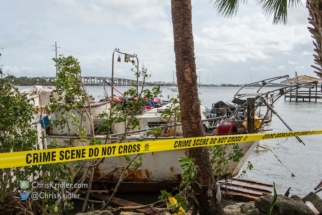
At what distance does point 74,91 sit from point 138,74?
1.47 meters

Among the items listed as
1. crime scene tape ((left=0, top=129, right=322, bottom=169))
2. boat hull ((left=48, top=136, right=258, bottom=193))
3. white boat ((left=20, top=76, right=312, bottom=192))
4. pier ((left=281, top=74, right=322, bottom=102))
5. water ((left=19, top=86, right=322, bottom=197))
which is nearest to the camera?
crime scene tape ((left=0, top=129, right=322, bottom=169))

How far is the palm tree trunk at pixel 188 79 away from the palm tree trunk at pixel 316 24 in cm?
234

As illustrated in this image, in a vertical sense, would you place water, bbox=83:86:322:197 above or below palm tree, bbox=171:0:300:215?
below

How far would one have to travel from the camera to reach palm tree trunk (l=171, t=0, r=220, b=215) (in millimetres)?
5609

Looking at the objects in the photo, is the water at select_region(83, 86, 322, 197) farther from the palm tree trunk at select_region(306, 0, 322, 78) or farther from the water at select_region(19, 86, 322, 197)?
the palm tree trunk at select_region(306, 0, 322, 78)

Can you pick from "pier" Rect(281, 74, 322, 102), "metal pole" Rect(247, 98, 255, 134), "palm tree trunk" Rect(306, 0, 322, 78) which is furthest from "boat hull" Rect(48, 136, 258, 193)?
"palm tree trunk" Rect(306, 0, 322, 78)

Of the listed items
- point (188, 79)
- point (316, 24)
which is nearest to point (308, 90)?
point (316, 24)

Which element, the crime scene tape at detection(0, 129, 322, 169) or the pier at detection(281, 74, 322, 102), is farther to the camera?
the pier at detection(281, 74, 322, 102)

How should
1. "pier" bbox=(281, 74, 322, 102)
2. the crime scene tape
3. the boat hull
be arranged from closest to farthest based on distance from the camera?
the crime scene tape → "pier" bbox=(281, 74, 322, 102) → the boat hull

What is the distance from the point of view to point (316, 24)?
20.0 feet

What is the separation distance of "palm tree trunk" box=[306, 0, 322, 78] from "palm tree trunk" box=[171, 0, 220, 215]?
2337mm

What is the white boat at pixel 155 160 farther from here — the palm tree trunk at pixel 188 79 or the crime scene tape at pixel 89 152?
the crime scene tape at pixel 89 152

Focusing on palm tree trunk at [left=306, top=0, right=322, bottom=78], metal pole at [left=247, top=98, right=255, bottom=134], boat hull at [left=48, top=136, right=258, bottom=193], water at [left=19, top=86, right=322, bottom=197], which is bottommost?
water at [left=19, top=86, right=322, bottom=197]

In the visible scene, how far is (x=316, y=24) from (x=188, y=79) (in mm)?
2650
